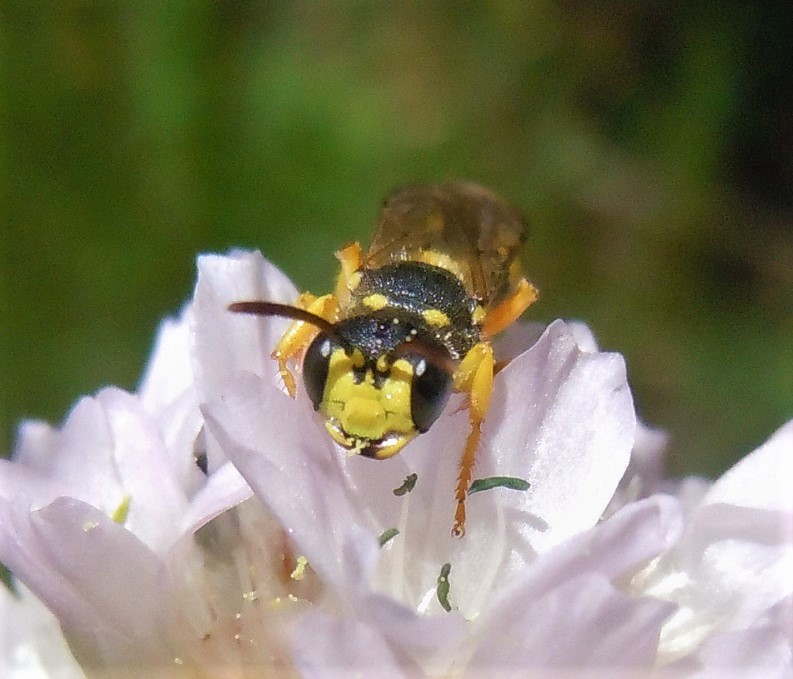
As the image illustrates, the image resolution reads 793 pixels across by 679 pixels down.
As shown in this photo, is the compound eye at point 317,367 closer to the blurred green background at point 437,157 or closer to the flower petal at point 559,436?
the flower petal at point 559,436

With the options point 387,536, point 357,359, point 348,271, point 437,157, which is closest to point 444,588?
point 387,536

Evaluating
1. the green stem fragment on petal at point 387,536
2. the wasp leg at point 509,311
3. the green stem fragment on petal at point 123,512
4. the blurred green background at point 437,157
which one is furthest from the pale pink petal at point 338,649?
the blurred green background at point 437,157

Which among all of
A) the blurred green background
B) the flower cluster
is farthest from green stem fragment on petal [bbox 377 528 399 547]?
the blurred green background

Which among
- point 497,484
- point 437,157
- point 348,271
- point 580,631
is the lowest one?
point 580,631

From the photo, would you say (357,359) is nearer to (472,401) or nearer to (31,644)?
(472,401)

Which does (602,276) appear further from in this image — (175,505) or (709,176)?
(175,505)

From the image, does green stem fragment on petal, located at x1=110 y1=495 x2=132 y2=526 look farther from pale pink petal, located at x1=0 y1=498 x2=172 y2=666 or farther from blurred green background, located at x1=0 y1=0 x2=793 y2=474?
blurred green background, located at x1=0 y1=0 x2=793 y2=474
